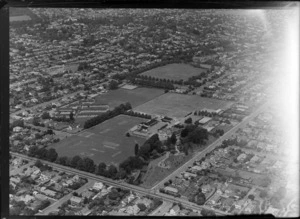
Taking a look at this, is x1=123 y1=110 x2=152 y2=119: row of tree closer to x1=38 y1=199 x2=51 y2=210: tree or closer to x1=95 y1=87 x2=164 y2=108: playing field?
x1=95 y1=87 x2=164 y2=108: playing field

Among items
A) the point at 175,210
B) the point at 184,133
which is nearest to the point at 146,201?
the point at 175,210

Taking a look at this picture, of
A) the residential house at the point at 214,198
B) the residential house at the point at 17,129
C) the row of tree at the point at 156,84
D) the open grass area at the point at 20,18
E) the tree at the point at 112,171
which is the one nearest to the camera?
the open grass area at the point at 20,18

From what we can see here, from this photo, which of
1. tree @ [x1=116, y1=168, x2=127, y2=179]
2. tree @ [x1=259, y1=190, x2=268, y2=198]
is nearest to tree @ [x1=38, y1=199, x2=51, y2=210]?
tree @ [x1=116, y1=168, x2=127, y2=179]

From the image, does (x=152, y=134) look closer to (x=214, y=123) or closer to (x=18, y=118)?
(x=214, y=123)

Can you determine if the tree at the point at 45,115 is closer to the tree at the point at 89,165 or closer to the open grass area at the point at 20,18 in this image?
the tree at the point at 89,165

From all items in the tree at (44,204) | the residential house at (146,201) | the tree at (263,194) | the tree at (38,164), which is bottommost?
the tree at (44,204)

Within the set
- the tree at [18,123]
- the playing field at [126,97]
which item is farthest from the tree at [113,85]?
the tree at [18,123]
